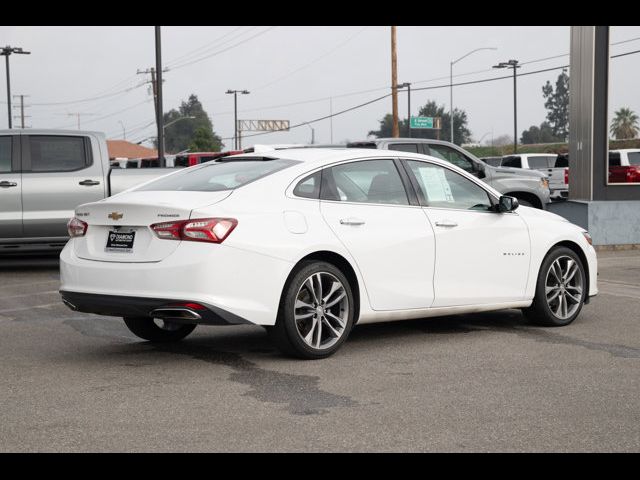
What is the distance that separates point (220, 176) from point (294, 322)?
136 centimetres

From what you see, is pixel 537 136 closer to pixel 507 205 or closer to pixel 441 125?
pixel 441 125

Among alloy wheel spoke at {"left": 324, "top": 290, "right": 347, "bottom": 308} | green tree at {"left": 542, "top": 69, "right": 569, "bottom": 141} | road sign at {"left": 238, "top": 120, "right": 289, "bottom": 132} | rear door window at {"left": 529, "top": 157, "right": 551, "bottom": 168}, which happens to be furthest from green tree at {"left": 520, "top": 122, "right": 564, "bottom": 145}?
alloy wheel spoke at {"left": 324, "top": 290, "right": 347, "bottom": 308}

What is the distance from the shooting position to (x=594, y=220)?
722 inches

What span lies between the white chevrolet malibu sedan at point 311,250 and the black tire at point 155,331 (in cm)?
1

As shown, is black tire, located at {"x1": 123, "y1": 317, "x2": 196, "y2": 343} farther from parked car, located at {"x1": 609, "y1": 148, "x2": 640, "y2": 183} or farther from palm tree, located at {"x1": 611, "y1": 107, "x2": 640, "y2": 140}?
palm tree, located at {"x1": 611, "y1": 107, "x2": 640, "y2": 140}

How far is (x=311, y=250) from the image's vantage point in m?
7.36

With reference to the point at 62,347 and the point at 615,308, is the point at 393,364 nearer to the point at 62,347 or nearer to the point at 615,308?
the point at 62,347

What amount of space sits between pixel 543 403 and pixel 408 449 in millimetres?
1359

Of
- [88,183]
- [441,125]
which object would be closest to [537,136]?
[441,125]

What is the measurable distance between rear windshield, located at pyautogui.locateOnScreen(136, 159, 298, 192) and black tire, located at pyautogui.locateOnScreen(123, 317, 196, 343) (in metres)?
1.16

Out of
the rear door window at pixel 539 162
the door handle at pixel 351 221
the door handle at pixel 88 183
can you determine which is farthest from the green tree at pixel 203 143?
the door handle at pixel 351 221

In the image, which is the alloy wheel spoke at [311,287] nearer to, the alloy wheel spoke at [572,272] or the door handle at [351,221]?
the door handle at [351,221]

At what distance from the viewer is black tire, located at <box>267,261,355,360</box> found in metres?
7.23

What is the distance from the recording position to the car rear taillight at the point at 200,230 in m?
6.98
